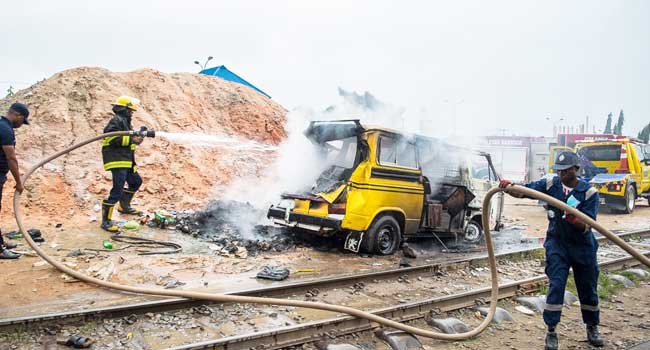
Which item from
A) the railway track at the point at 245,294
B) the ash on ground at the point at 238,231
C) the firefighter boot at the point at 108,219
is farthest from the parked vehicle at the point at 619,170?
the firefighter boot at the point at 108,219

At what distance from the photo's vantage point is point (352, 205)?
757 centimetres

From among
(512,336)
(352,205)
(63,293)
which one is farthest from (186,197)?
(512,336)

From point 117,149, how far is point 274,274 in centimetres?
384

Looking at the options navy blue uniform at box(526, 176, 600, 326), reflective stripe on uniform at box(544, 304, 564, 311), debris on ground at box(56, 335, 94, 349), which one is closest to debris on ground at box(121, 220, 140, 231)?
debris on ground at box(56, 335, 94, 349)

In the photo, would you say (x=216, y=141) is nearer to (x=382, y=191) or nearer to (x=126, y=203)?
(x=126, y=203)

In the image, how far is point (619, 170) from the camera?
52.8 ft

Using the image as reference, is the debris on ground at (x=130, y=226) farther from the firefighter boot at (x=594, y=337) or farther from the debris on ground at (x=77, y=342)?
the firefighter boot at (x=594, y=337)

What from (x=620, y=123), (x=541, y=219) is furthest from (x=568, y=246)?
(x=620, y=123)

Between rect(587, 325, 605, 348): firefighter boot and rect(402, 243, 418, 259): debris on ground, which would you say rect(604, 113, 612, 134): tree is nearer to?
rect(402, 243, 418, 259): debris on ground

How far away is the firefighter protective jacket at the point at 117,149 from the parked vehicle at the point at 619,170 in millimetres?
13806

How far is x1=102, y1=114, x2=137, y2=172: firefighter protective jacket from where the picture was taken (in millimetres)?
8203

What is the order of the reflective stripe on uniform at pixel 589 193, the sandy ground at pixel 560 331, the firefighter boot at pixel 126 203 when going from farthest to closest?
the firefighter boot at pixel 126 203 < the sandy ground at pixel 560 331 < the reflective stripe on uniform at pixel 589 193

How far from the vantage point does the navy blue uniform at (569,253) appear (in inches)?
178

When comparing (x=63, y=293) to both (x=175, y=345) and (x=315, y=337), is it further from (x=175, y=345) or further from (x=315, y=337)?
(x=315, y=337)
